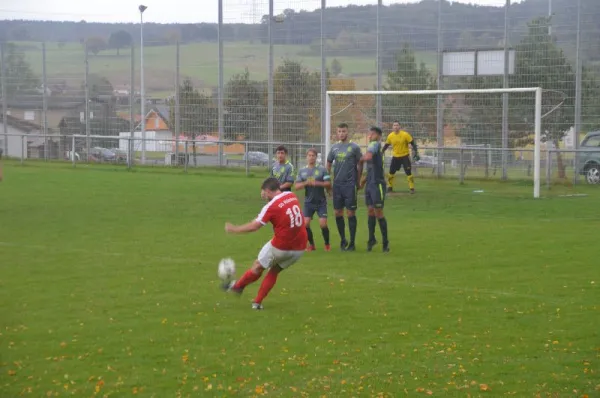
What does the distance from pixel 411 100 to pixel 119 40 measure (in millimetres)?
18630

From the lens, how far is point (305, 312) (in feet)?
38.0

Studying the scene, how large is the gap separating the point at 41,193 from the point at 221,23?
1727cm

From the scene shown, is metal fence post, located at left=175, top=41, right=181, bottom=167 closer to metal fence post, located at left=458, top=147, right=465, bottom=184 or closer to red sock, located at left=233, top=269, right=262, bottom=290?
metal fence post, located at left=458, top=147, right=465, bottom=184

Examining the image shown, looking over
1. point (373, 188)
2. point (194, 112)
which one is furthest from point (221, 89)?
point (373, 188)

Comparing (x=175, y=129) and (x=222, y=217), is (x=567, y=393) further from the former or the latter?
(x=175, y=129)

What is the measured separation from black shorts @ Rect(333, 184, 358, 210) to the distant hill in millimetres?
17747

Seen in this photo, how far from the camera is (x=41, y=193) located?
27.1 meters

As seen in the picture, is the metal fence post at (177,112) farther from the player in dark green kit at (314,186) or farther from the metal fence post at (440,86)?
the player in dark green kit at (314,186)

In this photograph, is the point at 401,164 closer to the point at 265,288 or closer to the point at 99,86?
the point at 265,288

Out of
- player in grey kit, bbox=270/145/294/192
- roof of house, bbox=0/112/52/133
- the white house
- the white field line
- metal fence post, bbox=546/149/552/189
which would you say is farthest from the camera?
roof of house, bbox=0/112/52/133

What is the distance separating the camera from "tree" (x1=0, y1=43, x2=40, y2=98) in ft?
155

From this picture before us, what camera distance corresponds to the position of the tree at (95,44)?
154 ft

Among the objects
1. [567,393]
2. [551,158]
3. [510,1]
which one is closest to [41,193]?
[551,158]

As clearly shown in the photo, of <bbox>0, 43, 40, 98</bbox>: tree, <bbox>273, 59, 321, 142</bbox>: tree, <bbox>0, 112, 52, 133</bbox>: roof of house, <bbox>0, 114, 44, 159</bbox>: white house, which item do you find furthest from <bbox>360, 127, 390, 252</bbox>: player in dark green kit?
<bbox>0, 43, 40, 98</bbox>: tree
